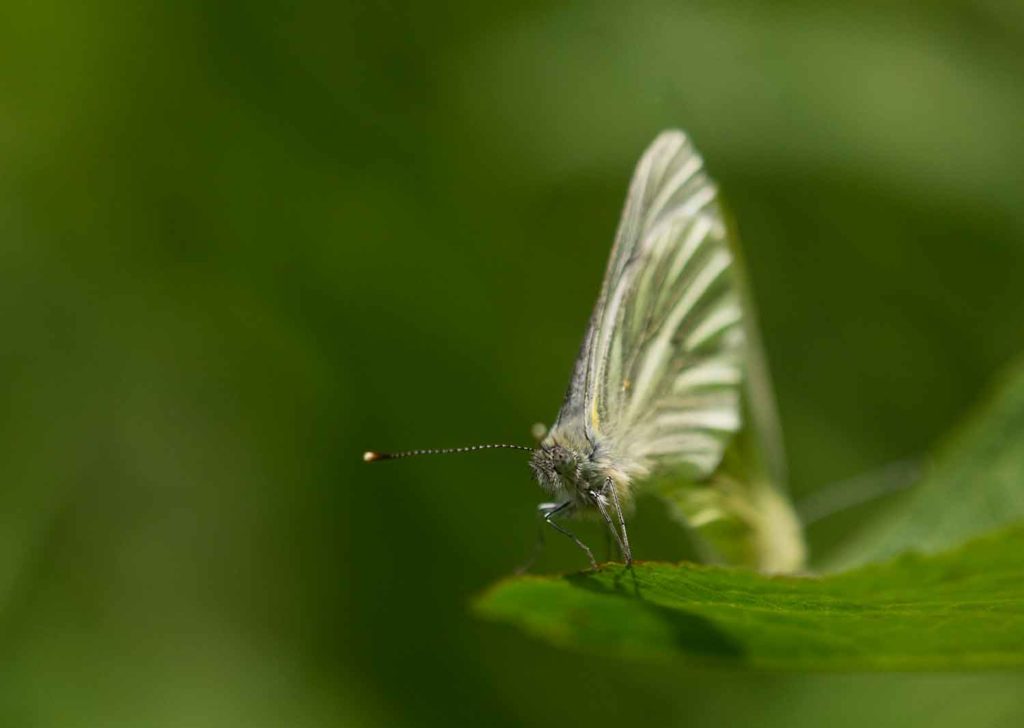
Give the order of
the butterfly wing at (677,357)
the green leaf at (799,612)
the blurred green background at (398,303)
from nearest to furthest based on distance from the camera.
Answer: the green leaf at (799,612), the butterfly wing at (677,357), the blurred green background at (398,303)

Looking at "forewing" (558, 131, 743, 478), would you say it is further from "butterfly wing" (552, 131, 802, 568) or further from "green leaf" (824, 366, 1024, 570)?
"green leaf" (824, 366, 1024, 570)

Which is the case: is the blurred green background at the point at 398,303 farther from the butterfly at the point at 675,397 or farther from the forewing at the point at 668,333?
the forewing at the point at 668,333

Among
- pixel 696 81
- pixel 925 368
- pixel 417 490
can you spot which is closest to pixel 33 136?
pixel 417 490

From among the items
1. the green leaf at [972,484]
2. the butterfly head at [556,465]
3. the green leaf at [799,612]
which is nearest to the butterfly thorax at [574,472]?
the butterfly head at [556,465]

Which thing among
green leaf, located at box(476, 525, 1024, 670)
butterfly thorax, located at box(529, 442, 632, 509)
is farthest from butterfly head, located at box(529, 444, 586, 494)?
green leaf, located at box(476, 525, 1024, 670)

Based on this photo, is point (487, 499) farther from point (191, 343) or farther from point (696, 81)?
point (696, 81)

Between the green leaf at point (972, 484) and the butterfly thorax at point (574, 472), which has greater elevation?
the butterfly thorax at point (574, 472)
